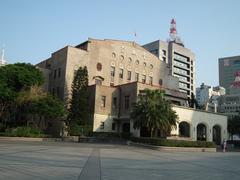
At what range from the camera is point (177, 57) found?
115m

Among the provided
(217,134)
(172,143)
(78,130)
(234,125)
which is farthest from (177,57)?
(172,143)

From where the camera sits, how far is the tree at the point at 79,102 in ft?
143

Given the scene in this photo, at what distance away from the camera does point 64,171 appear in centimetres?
1149

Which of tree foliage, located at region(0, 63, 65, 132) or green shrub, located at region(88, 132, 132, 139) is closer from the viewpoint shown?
tree foliage, located at region(0, 63, 65, 132)

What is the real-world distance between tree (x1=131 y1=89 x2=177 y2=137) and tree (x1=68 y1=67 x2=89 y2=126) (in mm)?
8953

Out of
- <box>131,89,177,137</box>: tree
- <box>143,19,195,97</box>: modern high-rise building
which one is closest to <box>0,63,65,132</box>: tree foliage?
<box>131,89,177,137</box>: tree

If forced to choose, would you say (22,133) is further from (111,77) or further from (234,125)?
(234,125)

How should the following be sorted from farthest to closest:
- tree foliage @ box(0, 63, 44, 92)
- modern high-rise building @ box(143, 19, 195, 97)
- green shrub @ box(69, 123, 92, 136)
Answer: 1. modern high-rise building @ box(143, 19, 195, 97)
2. green shrub @ box(69, 123, 92, 136)
3. tree foliage @ box(0, 63, 44, 92)

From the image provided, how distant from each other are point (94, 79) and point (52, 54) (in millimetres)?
9124

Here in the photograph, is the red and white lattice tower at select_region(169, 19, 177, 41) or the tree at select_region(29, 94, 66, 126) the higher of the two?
the red and white lattice tower at select_region(169, 19, 177, 41)

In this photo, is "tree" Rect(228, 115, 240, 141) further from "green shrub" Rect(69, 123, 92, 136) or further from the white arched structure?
"green shrub" Rect(69, 123, 92, 136)

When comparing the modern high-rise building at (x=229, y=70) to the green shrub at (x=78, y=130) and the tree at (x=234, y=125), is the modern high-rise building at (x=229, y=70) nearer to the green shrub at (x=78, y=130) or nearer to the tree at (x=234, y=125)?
the tree at (x=234, y=125)

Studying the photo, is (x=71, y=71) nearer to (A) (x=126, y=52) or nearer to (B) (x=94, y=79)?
(B) (x=94, y=79)

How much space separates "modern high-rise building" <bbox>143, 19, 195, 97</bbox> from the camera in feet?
364
